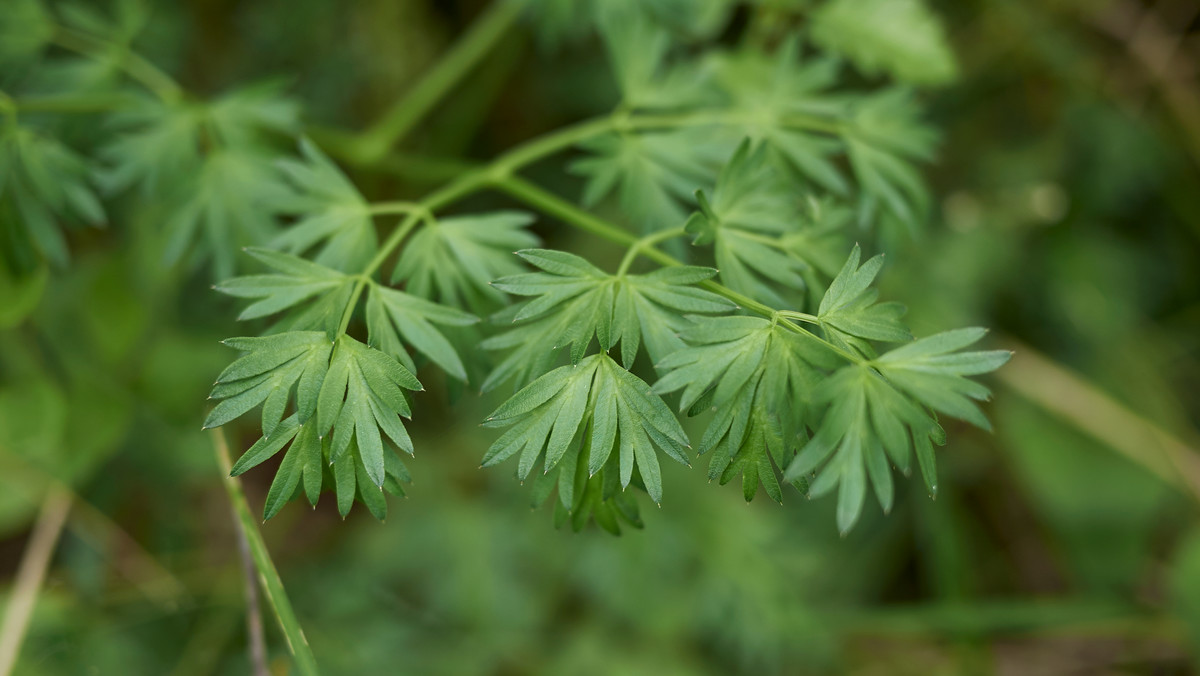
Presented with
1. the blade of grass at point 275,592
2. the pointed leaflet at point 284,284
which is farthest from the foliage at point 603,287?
the blade of grass at point 275,592

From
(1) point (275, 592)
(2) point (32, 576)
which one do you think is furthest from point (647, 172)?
(2) point (32, 576)

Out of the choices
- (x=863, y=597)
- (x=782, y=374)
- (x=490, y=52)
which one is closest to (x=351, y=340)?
(x=782, y=374)

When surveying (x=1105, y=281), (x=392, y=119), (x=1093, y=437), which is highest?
(x=1105, y=281)

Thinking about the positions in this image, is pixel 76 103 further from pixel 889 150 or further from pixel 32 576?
pixel 889 150

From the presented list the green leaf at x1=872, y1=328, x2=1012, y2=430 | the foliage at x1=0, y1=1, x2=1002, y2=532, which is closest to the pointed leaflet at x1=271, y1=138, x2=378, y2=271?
the foliage at x1=0, y1=1, x2=1002, y2=532

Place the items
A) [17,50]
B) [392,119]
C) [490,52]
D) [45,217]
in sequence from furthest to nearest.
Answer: [490,52]
[392,119]
[17,50]
[45,217]

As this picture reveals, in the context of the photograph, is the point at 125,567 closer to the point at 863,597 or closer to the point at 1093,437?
the point at 863,597

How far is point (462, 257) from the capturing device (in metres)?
1.28

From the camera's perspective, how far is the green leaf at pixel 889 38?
1.79 metres

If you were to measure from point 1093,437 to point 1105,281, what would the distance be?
518 millimetres

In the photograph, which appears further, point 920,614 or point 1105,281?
point 1105,281

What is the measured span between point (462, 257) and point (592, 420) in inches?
15.0

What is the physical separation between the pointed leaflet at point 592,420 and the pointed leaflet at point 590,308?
0.12 feet

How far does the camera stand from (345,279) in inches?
45.6
